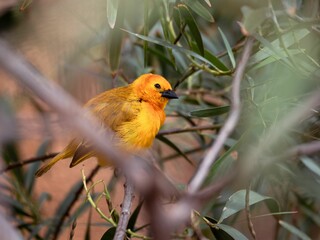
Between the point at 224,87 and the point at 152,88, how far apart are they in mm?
462

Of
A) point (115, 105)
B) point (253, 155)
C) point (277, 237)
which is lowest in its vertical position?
point (277, 237)

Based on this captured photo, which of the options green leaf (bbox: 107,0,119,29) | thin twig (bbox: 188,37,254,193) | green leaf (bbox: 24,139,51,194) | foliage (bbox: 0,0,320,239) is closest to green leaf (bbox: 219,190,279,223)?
foliage (bbox: 0,0,320,239)

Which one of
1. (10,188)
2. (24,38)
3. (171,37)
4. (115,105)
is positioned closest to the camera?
(24,38)

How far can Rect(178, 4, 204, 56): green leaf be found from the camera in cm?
174

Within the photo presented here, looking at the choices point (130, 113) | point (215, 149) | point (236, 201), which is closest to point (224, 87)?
point (130, 113)

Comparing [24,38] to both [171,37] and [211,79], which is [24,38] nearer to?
[171,37]

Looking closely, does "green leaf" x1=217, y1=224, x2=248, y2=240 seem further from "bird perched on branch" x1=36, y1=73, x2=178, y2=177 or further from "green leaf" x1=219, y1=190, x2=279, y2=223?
"bird perched on branch" x1=36, y1=73, x2=178, y2=177

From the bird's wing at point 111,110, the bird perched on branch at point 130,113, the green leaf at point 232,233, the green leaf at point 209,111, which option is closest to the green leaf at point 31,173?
the bird perched on branch at point 130,113

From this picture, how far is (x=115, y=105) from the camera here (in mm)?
2121

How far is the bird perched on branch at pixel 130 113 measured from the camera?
2.04m

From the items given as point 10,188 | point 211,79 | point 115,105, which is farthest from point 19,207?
point 211,79

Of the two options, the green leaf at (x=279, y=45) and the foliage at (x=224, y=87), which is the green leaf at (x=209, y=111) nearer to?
the foliage at (x=224, y=87)

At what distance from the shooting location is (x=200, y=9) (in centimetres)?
167

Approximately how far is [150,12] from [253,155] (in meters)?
1.60
